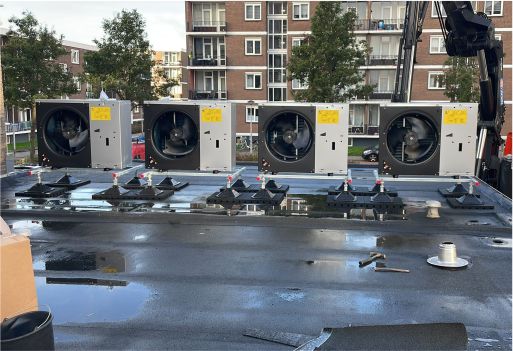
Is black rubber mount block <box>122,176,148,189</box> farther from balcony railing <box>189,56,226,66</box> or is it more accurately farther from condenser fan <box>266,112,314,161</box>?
balcony railing <box>189,56,226,66</box>

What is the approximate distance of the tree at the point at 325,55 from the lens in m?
26.9

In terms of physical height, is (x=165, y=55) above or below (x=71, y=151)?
above

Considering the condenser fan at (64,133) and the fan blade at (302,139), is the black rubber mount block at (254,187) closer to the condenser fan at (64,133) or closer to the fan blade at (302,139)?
the fan blade at (302,139)

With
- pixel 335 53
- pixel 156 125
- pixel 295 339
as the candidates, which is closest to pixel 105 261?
pixel 295 339

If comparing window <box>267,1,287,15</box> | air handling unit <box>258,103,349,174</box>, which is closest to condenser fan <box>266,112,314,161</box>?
air handling unit <box>258,103,349,174</box>

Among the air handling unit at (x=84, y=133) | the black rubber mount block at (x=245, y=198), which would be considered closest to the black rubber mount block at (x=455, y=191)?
the black rubber mount block at (x=245, y=198)

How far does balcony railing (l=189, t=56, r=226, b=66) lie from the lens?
4172cm

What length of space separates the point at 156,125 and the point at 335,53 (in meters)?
18.1

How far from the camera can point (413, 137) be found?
33.8 ft

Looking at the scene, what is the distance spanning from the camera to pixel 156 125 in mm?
11008

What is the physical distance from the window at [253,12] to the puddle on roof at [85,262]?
36.0m

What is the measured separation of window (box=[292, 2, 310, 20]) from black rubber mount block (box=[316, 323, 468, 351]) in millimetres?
37629

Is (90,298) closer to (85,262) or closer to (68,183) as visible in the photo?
(85,262)

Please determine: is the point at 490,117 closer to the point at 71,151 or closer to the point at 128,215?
the point at 128,215
